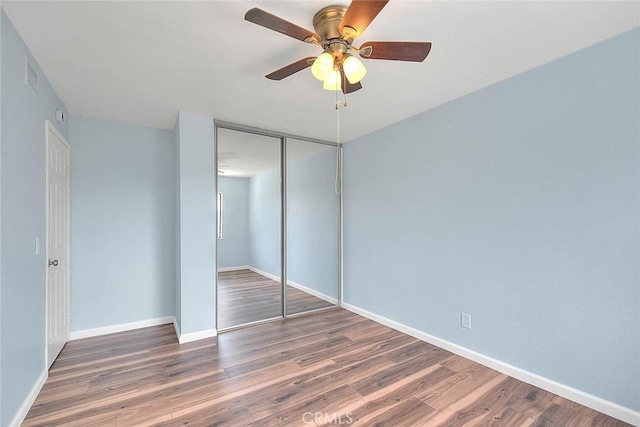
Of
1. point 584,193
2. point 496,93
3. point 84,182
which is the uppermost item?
point 496,93

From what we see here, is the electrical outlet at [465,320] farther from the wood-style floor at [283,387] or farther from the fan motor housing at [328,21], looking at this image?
the fan motor housing at [328,21]

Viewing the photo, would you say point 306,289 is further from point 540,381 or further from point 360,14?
point 360,14

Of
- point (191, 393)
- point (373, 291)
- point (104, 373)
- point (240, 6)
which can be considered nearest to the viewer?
point (240, 6)

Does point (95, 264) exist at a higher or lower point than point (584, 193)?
lower

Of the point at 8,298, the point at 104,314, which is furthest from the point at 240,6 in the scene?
the point at 104,314

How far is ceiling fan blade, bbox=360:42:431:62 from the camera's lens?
1.56 m

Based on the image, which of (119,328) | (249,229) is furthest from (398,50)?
(249,229)

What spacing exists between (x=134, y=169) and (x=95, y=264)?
115 cm

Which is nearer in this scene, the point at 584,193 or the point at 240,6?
the point at 240,6

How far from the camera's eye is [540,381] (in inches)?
85.9

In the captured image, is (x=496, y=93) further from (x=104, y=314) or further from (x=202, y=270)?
(x=104, y=314)

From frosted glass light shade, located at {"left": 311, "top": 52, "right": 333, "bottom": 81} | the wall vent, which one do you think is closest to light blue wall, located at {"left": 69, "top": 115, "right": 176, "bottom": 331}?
the wall vent

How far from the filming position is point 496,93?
246 cm

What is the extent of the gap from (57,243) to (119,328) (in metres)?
1.22
